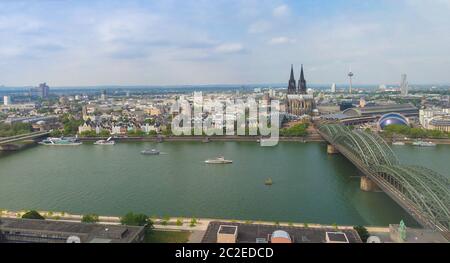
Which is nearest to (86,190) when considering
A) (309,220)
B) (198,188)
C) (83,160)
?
(198,188)

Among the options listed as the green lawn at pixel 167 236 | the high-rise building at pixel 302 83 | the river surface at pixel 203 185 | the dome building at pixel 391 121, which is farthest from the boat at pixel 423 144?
the high-rise building at pixel 302 83

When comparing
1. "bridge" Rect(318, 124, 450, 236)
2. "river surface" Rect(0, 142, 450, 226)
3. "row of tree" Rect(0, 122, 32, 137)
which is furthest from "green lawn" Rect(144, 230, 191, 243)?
"row of tree" Rect(0, 122, 32, 137)

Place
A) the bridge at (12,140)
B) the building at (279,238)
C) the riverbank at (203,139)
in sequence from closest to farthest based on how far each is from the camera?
the building at (279,238)
the bridge at (12,140)
the riverbank at (203,139)

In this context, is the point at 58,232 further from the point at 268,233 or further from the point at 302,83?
the point at 302,83

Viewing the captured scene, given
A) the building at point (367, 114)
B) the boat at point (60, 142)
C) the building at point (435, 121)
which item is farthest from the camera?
the building at point (367, 114)

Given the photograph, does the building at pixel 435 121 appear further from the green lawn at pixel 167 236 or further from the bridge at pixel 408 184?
the green lawn at pixel 167 236

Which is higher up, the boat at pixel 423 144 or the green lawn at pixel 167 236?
the boat at pixel 423 144
